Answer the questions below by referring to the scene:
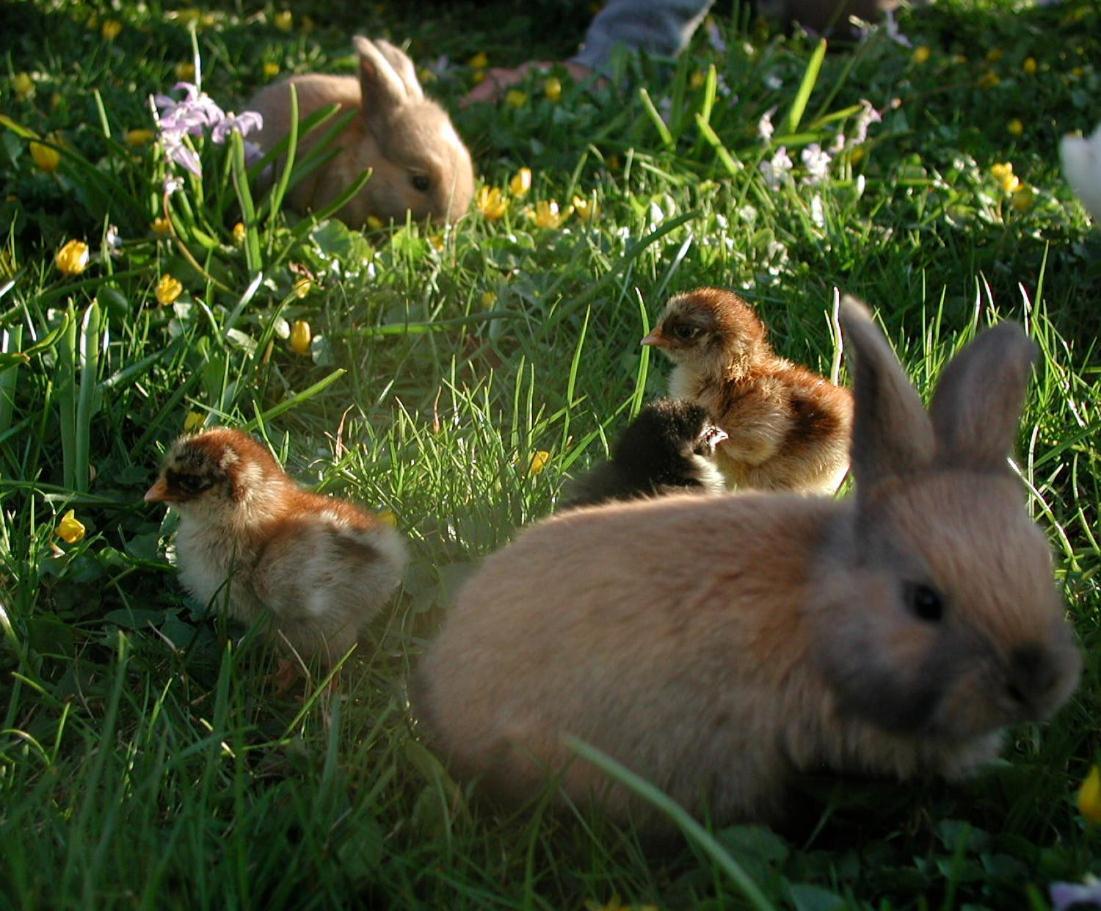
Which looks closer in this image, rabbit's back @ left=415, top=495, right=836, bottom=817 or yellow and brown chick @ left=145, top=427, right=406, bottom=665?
rabbit's back @ left=415, top=495, right=836, bottom=817

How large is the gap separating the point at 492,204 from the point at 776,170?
106cm

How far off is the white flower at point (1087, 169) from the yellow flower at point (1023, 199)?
51 cm

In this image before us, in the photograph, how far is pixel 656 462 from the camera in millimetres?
2941

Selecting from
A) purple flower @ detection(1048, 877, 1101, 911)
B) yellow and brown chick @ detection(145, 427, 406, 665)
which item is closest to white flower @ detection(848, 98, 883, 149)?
yellow and brown chick @ detection(145, 427, 406, 665)

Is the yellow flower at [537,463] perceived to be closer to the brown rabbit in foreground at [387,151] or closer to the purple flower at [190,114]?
the purple flower at [190,114]

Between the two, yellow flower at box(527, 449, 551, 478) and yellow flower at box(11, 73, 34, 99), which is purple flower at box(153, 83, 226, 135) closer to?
yellow flower at box(11, 73, 34, 99)

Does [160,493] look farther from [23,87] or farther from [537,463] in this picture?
[23,87]

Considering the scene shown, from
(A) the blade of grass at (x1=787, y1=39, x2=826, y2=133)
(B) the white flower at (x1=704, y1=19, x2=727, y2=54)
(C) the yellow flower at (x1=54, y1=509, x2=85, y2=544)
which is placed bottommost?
(C) the yellow flower at (x1=54, y1=509, x2=85, y2=544)

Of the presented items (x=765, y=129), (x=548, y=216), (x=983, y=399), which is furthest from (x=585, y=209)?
(x=983, y=399)

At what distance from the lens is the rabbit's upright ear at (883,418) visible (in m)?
2.25

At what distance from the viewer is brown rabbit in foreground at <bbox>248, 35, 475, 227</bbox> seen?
202 inches

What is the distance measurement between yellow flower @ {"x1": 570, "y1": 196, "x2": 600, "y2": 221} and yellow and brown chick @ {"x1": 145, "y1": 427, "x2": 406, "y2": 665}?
1957mm

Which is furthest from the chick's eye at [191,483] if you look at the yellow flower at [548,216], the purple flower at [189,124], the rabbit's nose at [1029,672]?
the yellow flower at [548,216]

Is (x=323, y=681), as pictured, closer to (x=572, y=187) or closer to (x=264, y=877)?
(x=264, y=877)
